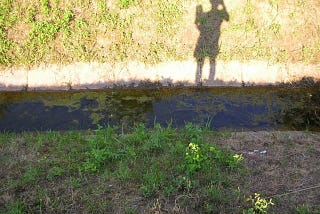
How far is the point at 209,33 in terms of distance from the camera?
35.9 feet

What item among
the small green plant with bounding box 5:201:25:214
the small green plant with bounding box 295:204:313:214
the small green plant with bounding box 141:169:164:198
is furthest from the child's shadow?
the small green plant with bounding box 5:201:25:214

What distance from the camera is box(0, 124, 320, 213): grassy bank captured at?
532 centimetres

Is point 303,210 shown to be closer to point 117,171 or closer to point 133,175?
point 133,175

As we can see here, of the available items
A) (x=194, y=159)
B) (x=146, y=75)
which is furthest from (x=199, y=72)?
(x=194, y=159)

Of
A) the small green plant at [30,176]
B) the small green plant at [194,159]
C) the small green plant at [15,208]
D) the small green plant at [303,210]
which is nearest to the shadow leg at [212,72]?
the small green plant at [194,159]

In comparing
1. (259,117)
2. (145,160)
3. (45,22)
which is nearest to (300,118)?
(259,117)

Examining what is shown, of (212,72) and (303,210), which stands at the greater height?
(212,72)

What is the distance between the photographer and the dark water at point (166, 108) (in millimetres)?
8883

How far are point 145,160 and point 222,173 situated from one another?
1370 mm

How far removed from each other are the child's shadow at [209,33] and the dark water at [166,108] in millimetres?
795

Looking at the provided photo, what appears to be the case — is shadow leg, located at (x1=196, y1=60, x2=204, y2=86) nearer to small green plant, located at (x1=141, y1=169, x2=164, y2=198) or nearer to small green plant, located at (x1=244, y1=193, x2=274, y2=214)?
small green plant, located at (x1=141, y1=169, x2=164, y2=198)

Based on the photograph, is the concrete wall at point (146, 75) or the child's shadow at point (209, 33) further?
the child's shadow at point (209, 33)

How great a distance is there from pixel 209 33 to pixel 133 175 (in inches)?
252

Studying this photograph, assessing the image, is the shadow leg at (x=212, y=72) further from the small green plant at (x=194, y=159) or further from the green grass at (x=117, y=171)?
the small green plant at (x=194, y=159)
